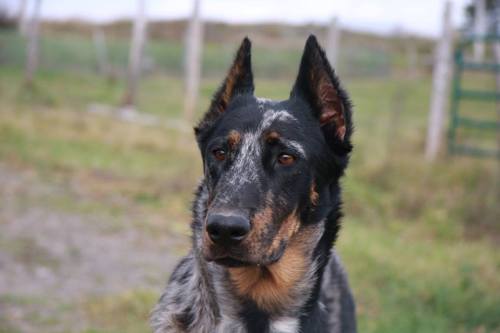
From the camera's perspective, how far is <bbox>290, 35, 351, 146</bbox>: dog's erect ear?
401cm

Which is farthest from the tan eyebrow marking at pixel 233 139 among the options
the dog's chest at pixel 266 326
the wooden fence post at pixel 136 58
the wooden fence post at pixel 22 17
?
the wooden fence post at pixel 22 17

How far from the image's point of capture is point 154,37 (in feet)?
145

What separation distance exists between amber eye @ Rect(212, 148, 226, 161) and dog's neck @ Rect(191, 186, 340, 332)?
31 cm

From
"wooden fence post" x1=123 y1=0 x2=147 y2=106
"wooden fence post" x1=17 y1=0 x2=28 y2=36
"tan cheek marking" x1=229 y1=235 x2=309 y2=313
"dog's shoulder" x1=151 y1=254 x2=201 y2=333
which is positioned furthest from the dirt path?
"wooden fence post" x1=17 y1=0 x2=28 y2=36

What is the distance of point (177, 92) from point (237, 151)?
24.4 meters

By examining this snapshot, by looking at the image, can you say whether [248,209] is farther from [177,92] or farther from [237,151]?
[177,92]

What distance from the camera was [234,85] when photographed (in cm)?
424

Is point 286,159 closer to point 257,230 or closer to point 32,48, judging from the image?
point 257,230

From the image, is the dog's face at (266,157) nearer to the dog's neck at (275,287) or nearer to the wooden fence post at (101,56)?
the dog's neck at (275,287)

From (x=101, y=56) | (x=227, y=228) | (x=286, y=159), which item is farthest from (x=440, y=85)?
(x=101, y=56)

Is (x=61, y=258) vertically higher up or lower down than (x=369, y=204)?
lower down

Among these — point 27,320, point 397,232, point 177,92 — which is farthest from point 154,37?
point 27,320

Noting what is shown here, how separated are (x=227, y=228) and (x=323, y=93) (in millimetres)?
1194

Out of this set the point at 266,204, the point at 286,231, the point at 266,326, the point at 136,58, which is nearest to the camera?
the point at 266,204
